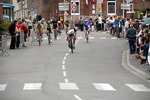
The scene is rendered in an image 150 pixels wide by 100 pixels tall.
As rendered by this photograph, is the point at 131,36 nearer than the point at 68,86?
No

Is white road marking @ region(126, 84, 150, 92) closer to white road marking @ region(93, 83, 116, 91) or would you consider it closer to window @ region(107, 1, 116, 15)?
white road marking @ region(93, 83, 116, 91)

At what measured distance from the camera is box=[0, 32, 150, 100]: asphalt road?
14547 mm

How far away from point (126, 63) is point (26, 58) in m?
5.41

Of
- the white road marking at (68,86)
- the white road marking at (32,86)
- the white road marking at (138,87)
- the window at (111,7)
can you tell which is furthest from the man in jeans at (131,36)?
the window at (111,7)

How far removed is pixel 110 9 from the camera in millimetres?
78375

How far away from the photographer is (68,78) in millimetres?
18969

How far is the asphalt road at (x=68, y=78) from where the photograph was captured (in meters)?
14.5

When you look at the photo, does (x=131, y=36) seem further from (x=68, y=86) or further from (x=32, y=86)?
(x=32, y=86)

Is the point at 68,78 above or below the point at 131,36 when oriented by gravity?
below

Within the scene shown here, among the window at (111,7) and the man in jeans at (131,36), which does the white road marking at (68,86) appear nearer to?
the man in jeans at (131,36)

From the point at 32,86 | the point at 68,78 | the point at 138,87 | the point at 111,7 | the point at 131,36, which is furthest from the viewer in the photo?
the point at 111,7

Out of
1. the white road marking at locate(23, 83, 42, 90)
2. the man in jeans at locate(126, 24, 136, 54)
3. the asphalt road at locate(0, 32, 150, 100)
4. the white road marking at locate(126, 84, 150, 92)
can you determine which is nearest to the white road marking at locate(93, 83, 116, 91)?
the asphalt road at locate(0, 32, 150, 100)

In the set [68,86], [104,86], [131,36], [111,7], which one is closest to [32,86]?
[68,86]

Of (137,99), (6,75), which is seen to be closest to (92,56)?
(6,75)
